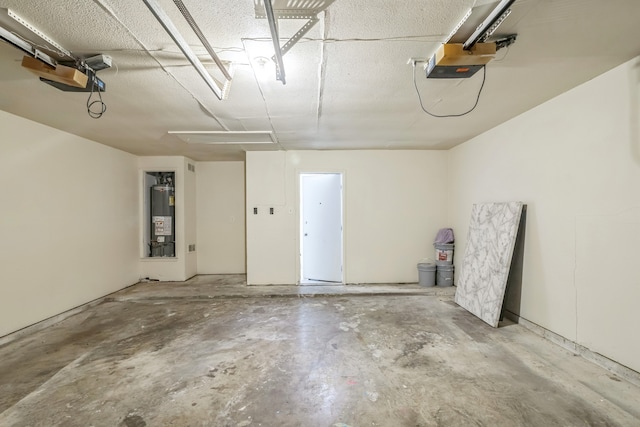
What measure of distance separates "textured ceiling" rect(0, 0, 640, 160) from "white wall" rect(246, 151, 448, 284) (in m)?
1.31

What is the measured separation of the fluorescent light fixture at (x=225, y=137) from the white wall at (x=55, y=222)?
4.56 feet

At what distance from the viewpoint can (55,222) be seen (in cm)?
361

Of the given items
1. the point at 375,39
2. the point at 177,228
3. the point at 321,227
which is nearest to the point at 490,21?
the point at 375,39

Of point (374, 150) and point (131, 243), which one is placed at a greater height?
point (374, 150)

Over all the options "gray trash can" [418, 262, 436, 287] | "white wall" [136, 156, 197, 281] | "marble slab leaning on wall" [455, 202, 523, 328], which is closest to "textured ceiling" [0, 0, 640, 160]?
"marble slab leaning on wall" [455, 202, 523, 328]

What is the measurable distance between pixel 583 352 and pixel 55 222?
584 centimetres

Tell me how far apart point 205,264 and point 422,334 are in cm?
459

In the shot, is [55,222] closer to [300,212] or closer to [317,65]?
[300,212]

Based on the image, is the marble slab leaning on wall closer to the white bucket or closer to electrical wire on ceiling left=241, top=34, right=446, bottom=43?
the white bucket

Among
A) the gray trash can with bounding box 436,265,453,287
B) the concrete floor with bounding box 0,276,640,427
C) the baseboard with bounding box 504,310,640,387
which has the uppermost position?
the gray trash can with bounding box 436,265,453,287

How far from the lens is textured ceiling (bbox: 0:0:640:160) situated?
1.62 metres

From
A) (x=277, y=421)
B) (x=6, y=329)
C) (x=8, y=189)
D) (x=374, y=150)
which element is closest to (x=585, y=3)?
(x=277, y=421)

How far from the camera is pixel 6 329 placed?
119 inches

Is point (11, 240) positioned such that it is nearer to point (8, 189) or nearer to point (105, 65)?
point (8, 189)
